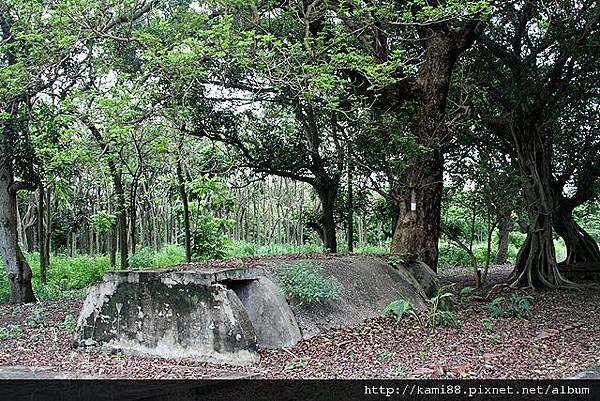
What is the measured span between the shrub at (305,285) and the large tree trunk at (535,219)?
5724mm

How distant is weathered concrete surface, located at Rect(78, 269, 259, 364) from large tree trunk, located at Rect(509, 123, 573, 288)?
6969 mm

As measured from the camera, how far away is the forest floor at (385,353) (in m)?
4.90

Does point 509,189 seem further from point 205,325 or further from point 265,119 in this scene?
point 205,325

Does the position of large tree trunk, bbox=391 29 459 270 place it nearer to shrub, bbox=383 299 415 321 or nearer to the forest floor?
the forest floor

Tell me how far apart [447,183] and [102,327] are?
886 cm

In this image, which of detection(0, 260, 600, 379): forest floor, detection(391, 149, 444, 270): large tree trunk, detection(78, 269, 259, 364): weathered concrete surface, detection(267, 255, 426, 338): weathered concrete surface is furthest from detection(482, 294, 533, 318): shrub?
detection(78, 269, 259, 364): weathered concrete surface

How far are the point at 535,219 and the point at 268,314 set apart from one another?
7250 mm

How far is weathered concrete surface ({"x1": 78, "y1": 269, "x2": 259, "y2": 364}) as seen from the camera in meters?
5.38

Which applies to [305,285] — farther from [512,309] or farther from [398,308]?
[512,309]

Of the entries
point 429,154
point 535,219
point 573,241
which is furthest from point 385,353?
point 573,241

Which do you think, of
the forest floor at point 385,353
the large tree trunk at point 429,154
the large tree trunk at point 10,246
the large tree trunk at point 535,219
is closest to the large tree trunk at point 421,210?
the large tree trunk at point 429,154

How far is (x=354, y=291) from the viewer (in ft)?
23.8

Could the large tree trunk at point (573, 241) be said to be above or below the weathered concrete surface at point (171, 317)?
above

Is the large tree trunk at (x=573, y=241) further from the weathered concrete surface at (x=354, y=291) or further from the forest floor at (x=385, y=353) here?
the weathered concrete surface at (x=354, y=291)
